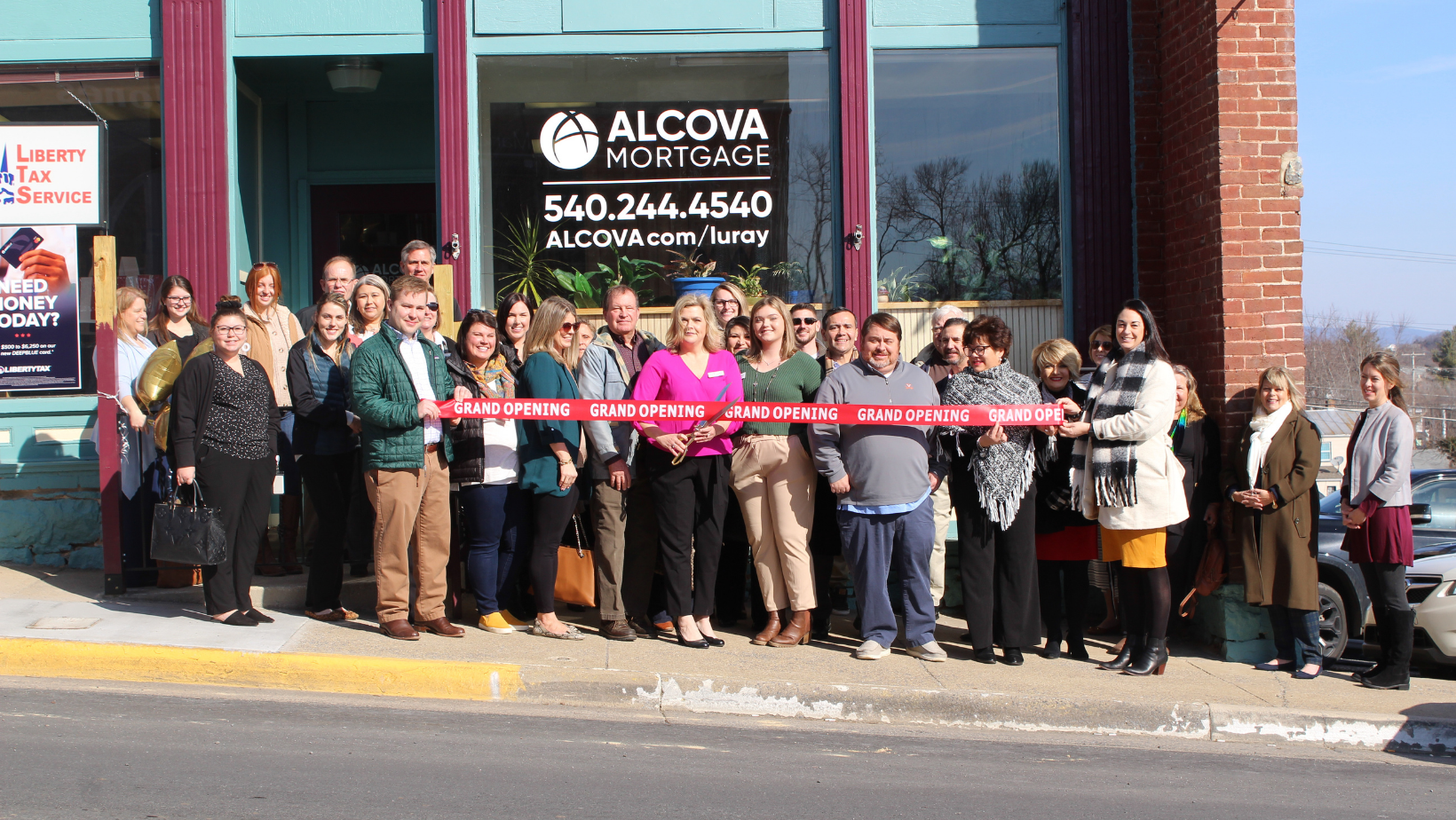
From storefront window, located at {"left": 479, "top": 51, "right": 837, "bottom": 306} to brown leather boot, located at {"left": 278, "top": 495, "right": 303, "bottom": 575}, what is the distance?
2.38 m

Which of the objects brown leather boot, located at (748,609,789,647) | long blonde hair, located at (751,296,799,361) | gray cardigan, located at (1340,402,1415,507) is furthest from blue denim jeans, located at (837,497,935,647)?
gray cardigan, located at (1340,402,1415,507)

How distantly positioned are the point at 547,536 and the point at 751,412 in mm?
1417

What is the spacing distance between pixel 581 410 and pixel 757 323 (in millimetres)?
1165

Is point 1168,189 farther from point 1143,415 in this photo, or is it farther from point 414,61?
point 414,61

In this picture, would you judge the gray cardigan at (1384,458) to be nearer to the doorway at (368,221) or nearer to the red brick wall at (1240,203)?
the red brick wall at (1240,203)

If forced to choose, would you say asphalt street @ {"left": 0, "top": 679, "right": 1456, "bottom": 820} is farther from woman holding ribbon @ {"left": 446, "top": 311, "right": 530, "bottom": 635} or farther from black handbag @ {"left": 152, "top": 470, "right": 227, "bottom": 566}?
woman holding ribbon @ {"left": 446, "top": 311, "right": 530, "bottom": 635}

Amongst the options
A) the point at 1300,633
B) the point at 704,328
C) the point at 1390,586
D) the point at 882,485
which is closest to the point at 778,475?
the point at 882,485

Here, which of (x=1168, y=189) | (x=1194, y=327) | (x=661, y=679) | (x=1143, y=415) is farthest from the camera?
(x=1168, y=189)

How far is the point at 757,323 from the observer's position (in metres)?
6.65

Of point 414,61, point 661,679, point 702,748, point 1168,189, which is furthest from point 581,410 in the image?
point 1168,189

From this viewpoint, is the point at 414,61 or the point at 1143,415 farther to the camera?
the point at 414,61

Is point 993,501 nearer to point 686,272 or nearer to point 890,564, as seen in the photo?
point 890,564

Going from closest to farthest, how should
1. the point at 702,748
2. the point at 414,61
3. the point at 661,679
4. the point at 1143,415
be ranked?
the point at 702,748, the point at 661,679, the point at 1143,415, the point at 414,61

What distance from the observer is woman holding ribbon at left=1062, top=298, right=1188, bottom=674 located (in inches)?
248
